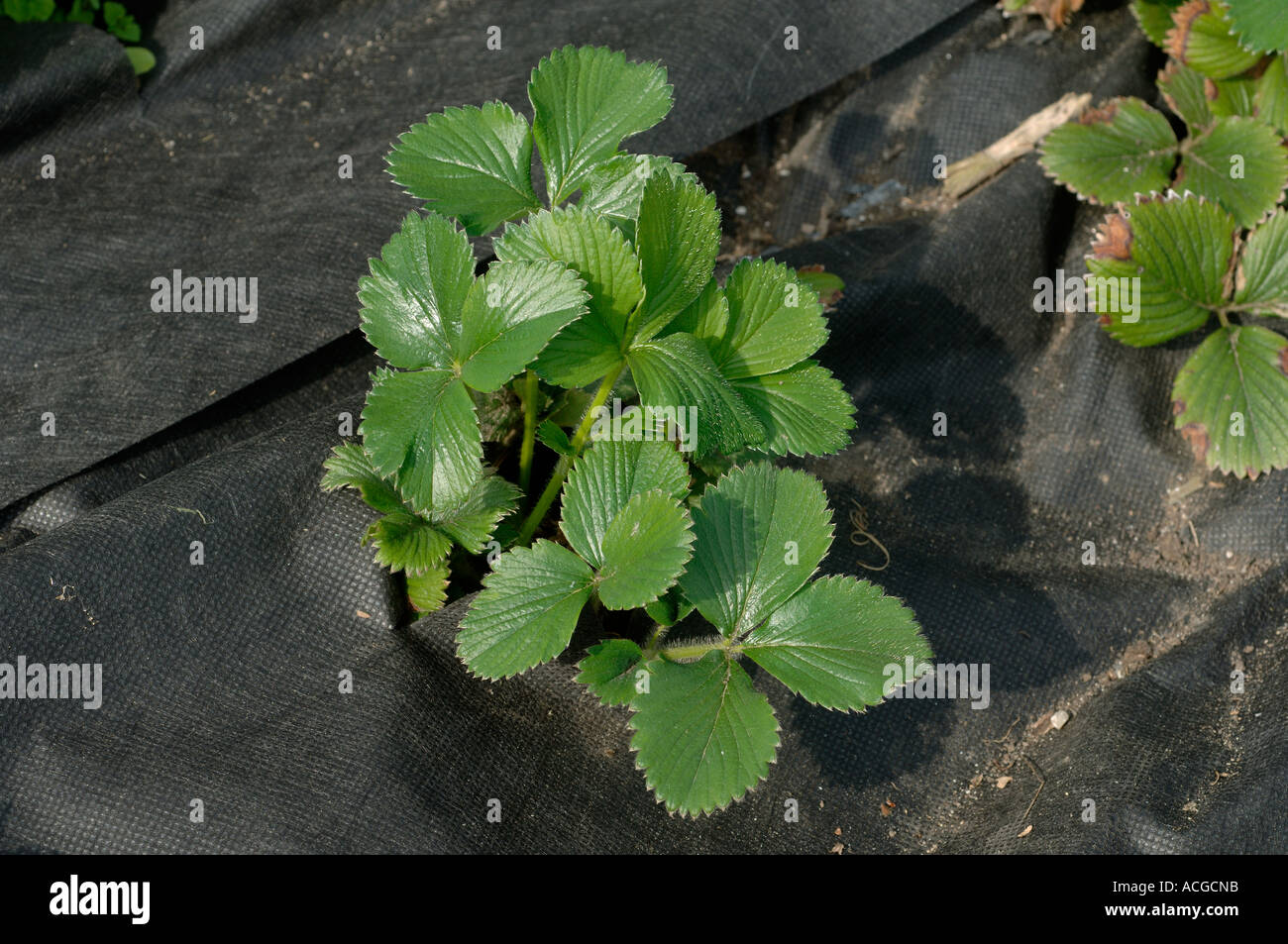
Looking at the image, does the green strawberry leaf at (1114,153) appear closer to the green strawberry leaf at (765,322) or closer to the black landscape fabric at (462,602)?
the black landscape fabric at (462,602)

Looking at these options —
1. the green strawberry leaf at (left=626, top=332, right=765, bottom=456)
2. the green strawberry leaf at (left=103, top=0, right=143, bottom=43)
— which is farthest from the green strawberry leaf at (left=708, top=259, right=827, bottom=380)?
the green strawberry leaf at (left=103, top=0, right=143, bottom=43)

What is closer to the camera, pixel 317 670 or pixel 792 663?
pixel 792 663

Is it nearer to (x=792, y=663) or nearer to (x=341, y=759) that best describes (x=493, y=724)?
(x=341, y=759)

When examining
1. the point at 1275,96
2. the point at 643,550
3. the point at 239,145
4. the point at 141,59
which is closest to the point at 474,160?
the point at 643,550

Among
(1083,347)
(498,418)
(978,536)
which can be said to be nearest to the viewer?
(498,418)

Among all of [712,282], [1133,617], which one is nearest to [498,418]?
[712,282]
